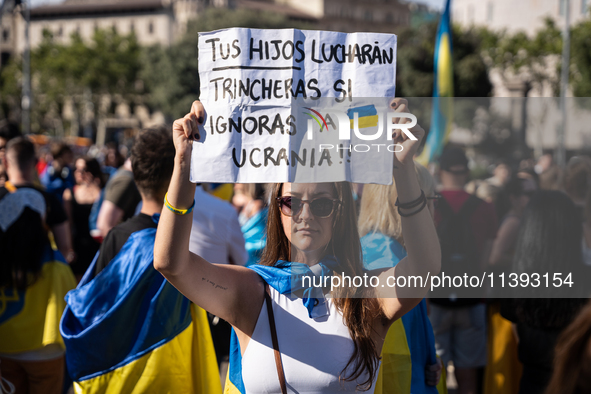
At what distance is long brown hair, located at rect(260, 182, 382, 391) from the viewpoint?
191 centimetres

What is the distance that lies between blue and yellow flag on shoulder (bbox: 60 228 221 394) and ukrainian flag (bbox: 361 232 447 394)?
83 centimetres

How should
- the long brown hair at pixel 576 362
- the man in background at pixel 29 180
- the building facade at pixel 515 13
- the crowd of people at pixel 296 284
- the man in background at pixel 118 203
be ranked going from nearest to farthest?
the long brown hair at pixel 576 362 → the crowd of people at pixel 296 284 → the man in background at pixel 29 180 → the man in background at pixel 118 203 → the building facade at pixel 515 13

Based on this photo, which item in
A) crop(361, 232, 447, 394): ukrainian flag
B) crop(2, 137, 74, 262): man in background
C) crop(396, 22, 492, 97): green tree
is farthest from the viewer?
crop(396, 22, 492, 97): green tree

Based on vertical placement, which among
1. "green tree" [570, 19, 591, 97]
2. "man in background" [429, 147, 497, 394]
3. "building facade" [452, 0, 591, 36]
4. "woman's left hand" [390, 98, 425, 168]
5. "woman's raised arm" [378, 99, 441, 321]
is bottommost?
"man in background" [429, 147, 497, 394]

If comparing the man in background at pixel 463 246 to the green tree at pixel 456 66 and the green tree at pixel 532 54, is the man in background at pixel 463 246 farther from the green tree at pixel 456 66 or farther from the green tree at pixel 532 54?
the green tree at pixel 456 66

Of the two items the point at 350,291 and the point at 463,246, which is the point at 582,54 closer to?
the point at 463,246

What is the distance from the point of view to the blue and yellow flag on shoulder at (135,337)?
2652mm

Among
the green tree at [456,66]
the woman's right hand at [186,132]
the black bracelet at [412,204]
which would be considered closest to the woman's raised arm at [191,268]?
the woman's right hand at [186,132]

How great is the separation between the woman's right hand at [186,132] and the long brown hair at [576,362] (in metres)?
1.13

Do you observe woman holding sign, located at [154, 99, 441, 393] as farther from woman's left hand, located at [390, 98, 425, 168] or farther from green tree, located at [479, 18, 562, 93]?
green tree, located at [479, 18, 562, 93]

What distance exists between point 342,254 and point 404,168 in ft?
1.24


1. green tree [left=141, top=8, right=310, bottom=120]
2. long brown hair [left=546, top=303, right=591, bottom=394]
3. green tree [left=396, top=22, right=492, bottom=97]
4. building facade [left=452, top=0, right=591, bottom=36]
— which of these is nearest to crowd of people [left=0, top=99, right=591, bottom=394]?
long brown hair [left=546, top=303, right=591, bottom=394]

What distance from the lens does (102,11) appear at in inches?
3019

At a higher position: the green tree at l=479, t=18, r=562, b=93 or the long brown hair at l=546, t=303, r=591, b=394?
the green tree at l=479, t=18, r=562, b=93
